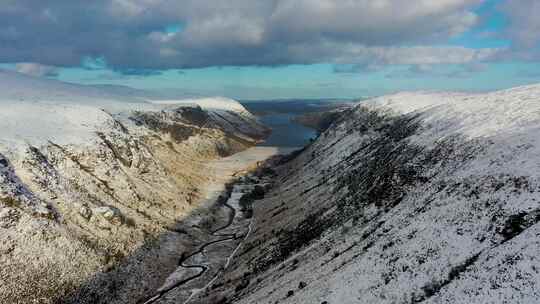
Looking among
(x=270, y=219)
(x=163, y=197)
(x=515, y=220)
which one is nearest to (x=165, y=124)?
(x=163, y=197)

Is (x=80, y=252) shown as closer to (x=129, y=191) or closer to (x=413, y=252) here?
(x=129, y=191)

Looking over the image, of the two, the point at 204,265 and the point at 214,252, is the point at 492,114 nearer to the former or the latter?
the point at 214,252

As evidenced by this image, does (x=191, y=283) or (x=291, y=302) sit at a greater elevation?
(x=291, y=302)

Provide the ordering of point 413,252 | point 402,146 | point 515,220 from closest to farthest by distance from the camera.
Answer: point 515,220
point 413,252
point 402,146

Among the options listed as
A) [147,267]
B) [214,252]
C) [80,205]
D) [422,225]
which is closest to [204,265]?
[214,252]

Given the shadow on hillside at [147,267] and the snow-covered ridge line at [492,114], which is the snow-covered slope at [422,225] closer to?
the snow-covered ridge line at [492,114]

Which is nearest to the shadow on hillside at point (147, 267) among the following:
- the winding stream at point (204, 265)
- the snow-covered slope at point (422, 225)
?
the winding stream at point (204, 265)

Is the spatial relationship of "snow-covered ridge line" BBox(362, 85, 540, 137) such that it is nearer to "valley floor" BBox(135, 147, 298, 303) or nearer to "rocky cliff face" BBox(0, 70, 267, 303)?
"valley floor" BBox(135, 147, 298, 303)
